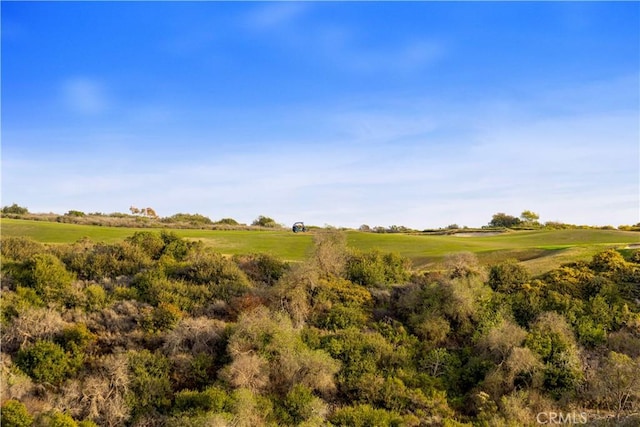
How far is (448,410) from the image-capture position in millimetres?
16438

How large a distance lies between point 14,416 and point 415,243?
107 ft

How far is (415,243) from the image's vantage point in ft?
136

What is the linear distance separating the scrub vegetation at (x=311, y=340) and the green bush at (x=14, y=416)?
4 centimetres

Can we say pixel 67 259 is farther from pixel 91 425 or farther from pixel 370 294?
pixel 370 294

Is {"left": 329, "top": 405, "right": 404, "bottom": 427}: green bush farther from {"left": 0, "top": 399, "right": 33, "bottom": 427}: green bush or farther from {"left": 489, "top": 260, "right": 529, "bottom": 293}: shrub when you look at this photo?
{"left": 489, "top": 260, "right": 529, "bottom": 293}: shrub

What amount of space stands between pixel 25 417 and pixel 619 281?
2617 centimetres

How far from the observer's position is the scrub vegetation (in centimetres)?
1591

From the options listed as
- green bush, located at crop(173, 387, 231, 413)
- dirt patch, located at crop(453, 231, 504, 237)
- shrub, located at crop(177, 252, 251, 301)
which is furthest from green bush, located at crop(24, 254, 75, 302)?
dirt patch, located at crop(453, 231, 504, 237)

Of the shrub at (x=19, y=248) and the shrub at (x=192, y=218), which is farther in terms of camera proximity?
the shrub at (x=192, y=218)

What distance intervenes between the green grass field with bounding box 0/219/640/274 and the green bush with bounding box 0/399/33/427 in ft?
61.0

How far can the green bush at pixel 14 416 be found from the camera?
14305 millimetres

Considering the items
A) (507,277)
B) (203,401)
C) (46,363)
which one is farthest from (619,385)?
(46,363)

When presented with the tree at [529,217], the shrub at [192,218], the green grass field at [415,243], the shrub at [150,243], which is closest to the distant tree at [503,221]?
the tree at [529,217]

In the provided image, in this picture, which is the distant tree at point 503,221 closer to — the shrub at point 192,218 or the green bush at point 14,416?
the shrub at point 192,218
